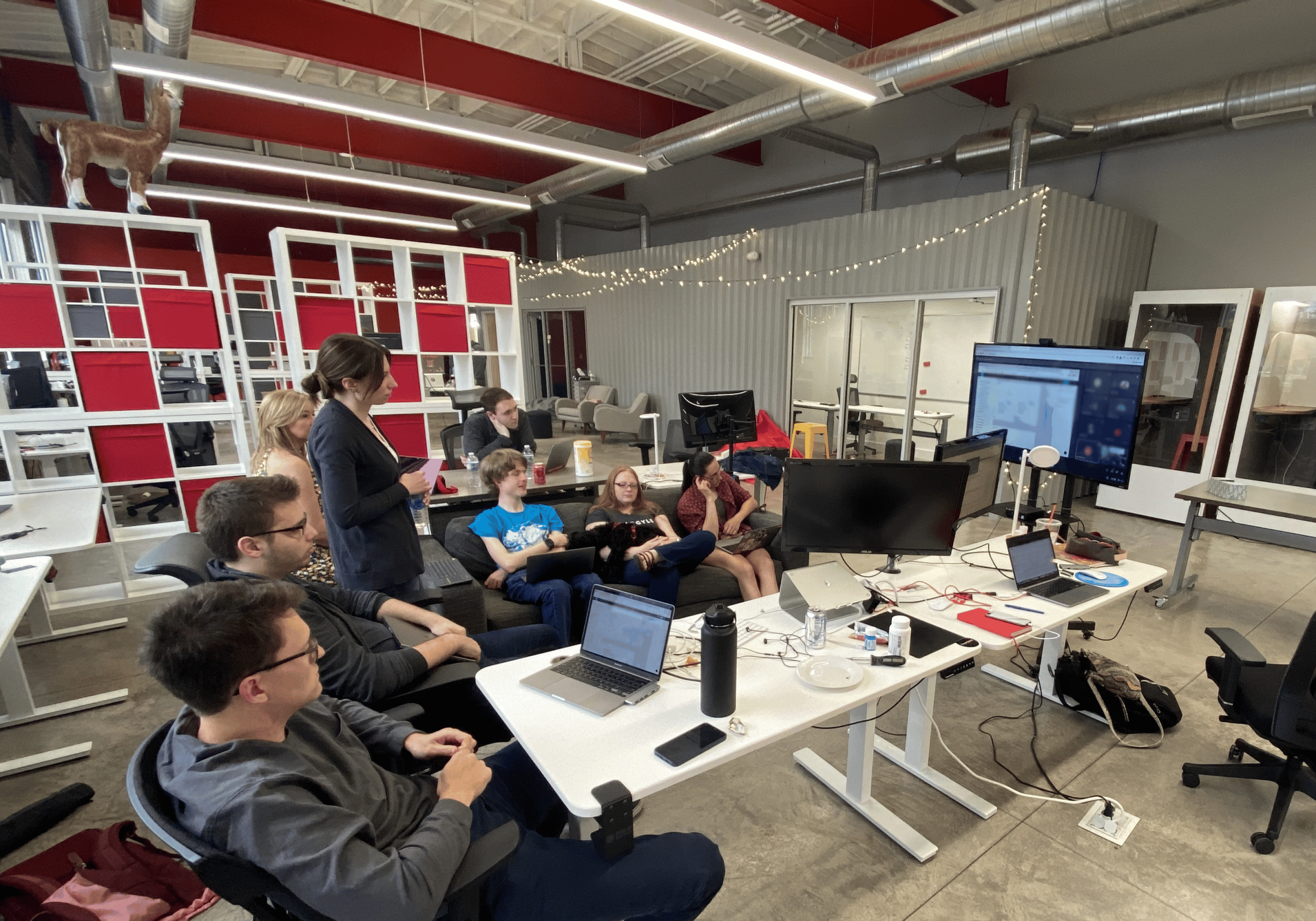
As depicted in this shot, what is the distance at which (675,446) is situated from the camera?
5.87 metres

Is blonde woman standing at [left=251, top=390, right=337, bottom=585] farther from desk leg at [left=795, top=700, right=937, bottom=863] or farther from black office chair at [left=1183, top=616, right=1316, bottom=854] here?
black office chair at [left=1183, top=616, right=1316, bottom=854]

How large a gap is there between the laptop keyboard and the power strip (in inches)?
66.5

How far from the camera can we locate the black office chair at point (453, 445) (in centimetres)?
489

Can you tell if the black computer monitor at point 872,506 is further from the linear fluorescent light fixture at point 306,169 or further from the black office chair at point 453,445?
the linear fluorescent light fixture at point 306,169

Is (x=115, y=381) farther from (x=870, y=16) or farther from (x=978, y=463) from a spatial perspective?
(x=870, y=16)

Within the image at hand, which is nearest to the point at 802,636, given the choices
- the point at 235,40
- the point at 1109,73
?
the point at 235,40

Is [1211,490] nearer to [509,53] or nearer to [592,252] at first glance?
[509,53]

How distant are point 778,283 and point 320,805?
688cm

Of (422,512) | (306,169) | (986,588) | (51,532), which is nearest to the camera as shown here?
(986,588)

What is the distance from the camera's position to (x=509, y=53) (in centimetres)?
510

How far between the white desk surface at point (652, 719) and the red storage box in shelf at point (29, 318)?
3880 millimetres

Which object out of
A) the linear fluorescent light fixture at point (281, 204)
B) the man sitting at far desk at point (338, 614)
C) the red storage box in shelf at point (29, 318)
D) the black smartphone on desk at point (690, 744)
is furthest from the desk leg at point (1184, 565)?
the linear fluorescent light fixture at point (281, 204)

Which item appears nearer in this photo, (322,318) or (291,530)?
(291,530)

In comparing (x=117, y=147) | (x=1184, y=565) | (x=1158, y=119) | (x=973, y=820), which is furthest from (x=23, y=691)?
(x=1158, y=119)
